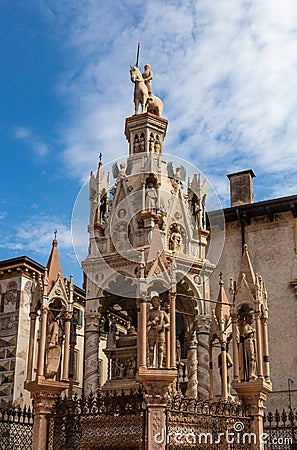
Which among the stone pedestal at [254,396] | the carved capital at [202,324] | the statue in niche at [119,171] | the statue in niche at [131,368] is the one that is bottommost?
the stone pedestal at [254,396]

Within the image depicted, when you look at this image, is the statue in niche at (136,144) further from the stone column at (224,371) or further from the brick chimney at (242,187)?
the brick chimney at (242,187)

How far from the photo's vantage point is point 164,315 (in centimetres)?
1462

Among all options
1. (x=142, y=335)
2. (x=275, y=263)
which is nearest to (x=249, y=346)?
(x=142, y=335)

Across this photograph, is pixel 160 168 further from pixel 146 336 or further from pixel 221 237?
pixel 221 237

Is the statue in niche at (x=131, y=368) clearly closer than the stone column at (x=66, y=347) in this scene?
No

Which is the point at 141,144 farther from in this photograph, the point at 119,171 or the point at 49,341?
the point at 49,341

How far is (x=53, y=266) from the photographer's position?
16766mm

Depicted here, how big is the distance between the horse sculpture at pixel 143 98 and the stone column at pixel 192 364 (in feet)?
21.4

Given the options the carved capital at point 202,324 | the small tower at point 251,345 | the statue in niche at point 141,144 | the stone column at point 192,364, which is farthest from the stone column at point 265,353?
the statue in niche at point 141,144

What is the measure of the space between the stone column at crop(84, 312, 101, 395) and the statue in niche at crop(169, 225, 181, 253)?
8.47 feet

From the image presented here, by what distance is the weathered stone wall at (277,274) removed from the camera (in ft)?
86.7

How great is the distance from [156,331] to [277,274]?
14593 mm

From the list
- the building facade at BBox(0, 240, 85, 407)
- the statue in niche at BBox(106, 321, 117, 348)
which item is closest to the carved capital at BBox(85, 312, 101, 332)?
the statue in niche at BBox(106, 321, 117, 348)

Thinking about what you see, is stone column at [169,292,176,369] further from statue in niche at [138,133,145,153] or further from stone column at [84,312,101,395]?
statue in niche at [138,133,145,153]
